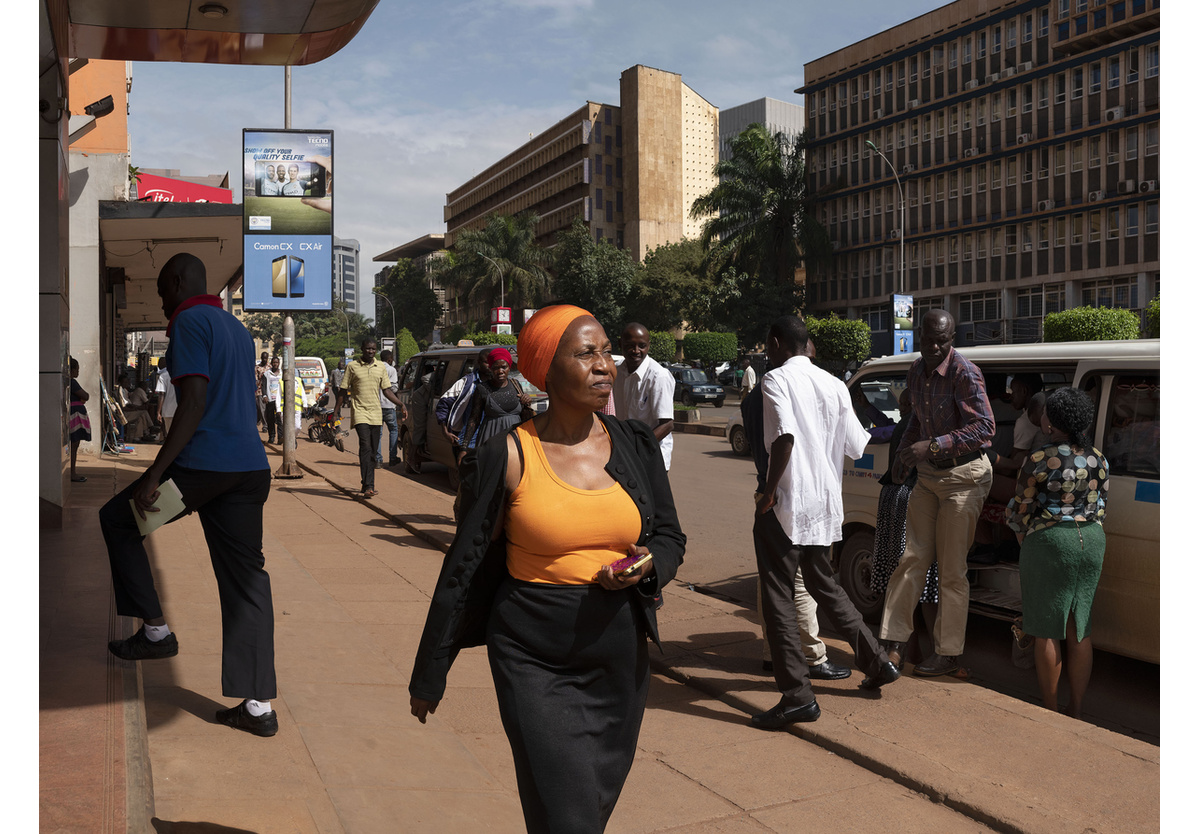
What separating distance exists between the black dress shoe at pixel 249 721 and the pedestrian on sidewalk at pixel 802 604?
2.34 meters

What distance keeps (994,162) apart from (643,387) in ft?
171

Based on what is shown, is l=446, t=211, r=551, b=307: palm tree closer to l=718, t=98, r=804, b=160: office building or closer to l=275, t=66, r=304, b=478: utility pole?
l=718, t=98, r=804, b=160: office building

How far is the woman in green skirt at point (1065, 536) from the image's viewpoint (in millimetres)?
4879

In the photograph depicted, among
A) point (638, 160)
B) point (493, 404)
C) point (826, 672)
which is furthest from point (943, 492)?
point (638, 160)

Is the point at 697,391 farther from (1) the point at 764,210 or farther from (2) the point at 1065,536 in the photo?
(2) the point at 1065,536

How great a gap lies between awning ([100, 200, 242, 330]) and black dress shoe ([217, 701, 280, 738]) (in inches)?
397

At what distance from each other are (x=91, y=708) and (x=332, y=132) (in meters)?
11.1

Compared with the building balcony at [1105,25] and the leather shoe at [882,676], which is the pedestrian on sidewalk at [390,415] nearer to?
the leather shoe at [882,676]

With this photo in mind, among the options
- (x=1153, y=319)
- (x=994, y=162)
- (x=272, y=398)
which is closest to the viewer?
(x=272, y=398)

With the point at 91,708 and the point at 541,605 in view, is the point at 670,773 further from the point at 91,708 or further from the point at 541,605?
the point at 91,708

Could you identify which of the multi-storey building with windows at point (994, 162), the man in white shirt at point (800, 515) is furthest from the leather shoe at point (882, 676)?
the multi-storey building with windows at point (994, 162)

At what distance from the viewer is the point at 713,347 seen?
59688mm

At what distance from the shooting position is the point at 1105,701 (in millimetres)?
5504

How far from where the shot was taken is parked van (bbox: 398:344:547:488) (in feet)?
48.8
